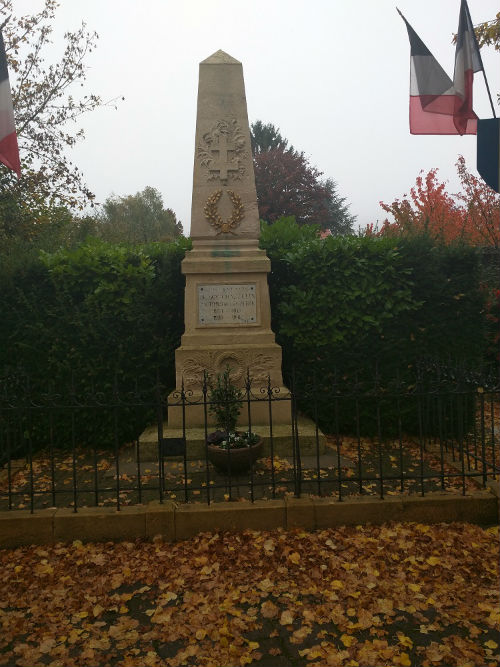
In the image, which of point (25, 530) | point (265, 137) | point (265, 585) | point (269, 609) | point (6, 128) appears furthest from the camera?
point (265, 137)

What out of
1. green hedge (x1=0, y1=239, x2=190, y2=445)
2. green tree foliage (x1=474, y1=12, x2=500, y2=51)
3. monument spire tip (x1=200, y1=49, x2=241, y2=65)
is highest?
green tree foliage (x1=474, y1=12, x2=500, y2=51)

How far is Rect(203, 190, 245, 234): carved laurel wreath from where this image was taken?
23.0 feet

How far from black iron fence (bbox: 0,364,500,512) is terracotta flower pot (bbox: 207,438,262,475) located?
0.01 metres

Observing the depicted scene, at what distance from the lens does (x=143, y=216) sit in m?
39.9

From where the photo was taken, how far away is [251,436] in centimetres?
505

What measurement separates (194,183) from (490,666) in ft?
21.3

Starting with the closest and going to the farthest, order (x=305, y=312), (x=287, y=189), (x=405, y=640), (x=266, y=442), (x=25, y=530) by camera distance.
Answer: (x=405, y=640), (x=25, y=530), (x=266, y=442), (x=305, y=312), (x=287, y=189)

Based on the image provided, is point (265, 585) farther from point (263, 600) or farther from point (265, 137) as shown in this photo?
point (265, 137)

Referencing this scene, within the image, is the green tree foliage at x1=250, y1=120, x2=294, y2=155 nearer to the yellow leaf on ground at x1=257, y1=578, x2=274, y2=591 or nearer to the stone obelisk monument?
the stone obelisk monument

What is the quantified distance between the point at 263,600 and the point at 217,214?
17.8ft

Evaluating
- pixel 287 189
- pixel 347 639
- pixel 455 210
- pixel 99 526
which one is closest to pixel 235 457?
pixel 99 526

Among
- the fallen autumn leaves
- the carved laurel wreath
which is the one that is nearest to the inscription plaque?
the carved laurel wreath

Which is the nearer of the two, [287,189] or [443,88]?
[443,88]

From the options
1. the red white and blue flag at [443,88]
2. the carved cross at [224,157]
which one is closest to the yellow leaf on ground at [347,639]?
the red white and blue flag at [443,88]
